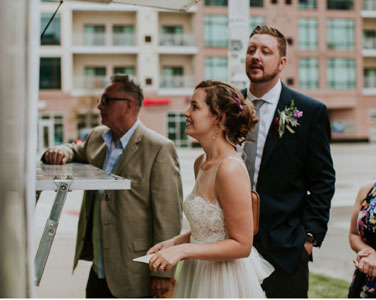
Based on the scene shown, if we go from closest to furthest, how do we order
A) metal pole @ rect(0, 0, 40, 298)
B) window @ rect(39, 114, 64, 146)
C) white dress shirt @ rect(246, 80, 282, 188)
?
1. metal pole @ rect(0, 0, 40, 298)
2. white dress shirt @ rect(246, 80, 282, 188)
3. window @ rect(39, 114, 64, 146)

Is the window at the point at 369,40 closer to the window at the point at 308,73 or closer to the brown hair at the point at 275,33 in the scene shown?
the window at the point at 308,73

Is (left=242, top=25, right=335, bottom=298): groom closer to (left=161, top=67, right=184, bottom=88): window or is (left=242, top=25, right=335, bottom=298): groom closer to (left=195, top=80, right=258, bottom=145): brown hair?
(left=195, top=80, right=258, bottom=145): brown hair

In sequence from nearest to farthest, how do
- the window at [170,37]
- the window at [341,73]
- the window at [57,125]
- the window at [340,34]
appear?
the window at [57,125]
the window at [170,37]
the window at [341,73]
the window at [340,34]

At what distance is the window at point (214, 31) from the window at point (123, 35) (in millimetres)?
5964

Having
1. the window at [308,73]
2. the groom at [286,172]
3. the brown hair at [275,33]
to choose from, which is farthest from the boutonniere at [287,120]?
the window at [308,73]

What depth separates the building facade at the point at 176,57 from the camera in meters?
38.5

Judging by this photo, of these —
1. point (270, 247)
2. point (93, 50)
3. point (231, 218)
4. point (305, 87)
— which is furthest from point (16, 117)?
point (305, 87)

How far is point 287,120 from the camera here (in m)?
2.85

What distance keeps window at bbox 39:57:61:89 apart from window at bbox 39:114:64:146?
225 cm

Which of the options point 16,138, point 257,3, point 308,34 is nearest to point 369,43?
point 308,34

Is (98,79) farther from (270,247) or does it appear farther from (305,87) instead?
(270,247)

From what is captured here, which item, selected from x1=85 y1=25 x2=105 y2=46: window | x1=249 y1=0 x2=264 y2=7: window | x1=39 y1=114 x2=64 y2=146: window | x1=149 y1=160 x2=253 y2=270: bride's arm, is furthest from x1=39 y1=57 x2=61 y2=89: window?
x1=149 y1=160 x2=253 y2=270: bride's arm

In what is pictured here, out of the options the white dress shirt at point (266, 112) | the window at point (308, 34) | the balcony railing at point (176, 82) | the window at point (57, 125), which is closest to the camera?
the white dress shirt at point (266, 112)

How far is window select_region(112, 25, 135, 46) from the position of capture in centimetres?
3884
